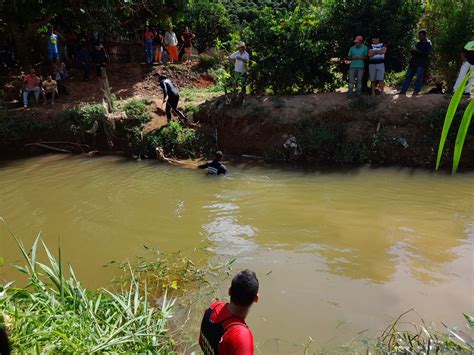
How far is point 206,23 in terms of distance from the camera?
18.3 metres

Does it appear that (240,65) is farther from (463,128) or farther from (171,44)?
(463,128)

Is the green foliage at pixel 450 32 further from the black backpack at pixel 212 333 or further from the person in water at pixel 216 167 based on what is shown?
the black backpack at pixel 212 333

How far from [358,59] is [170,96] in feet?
16.3

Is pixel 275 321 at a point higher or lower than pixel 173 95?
lower

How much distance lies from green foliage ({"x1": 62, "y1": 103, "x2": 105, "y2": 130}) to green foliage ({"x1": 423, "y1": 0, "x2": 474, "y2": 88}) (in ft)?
30.8

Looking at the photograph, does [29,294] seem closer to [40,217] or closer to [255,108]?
[40,217]

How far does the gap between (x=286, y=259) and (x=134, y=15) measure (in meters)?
12.6

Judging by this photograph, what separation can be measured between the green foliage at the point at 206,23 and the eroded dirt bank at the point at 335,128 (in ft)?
27.6

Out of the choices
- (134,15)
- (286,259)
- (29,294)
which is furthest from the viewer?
(134,15)

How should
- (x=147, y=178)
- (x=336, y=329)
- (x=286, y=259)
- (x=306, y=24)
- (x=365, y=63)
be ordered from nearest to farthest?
(x=336, y=329), (x=286, y=259), (x=147, y=178), (x=365, y=63), (x=306, y=24)

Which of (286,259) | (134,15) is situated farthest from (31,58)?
(286,259)

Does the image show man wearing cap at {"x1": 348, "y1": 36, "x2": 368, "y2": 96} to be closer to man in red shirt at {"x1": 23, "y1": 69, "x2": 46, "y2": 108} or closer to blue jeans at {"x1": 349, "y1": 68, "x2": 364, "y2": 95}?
blue jeans at {"x1": 349, "y1": 68, "x2": 364, "y2": 95}

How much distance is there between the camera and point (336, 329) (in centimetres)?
406

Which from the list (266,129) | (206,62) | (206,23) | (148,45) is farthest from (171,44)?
(266,129)
